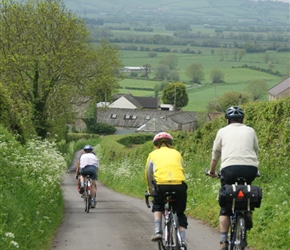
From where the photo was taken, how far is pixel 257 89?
145750 mm

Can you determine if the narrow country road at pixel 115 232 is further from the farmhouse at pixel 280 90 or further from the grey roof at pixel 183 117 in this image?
the grey roof at pixel 183 117

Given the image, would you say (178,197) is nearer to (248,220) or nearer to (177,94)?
(248,220)

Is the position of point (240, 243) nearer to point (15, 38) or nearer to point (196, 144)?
point (196, 144)

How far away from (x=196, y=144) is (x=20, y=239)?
16.3m

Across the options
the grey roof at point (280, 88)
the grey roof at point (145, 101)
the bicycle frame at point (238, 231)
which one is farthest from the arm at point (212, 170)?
the grey roof at point (145, 101)

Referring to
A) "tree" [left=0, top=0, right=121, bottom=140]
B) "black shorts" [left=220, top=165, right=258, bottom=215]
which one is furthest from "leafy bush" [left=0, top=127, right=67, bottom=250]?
"tree" [left=0, top=0, right=121, bottom=140]

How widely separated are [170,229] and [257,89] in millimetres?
136919

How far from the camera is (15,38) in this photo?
163 ft

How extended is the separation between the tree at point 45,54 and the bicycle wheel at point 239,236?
37612 mm

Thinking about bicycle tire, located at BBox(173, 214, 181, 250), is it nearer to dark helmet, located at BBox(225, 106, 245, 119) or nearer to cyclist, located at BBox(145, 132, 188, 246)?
cyclist, located at BBox(145, 132, 188, 246)

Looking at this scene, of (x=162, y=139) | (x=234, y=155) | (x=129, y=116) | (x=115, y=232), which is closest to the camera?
(x=234, y=155)

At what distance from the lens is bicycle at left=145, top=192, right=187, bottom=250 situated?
10.5 metres

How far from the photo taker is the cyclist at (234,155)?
32.7 feet

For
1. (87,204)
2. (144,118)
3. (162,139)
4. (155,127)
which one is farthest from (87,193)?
(144,118)
